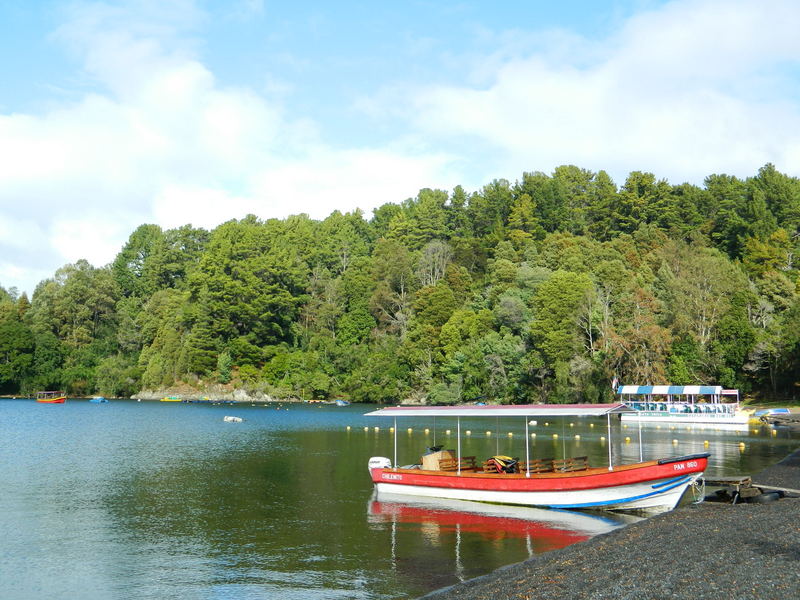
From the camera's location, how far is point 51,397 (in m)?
129

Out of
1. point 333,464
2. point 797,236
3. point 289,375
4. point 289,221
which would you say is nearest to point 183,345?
point 289,375

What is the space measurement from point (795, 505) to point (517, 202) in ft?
467

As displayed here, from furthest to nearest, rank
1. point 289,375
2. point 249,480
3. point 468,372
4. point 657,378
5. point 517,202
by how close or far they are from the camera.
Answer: point 517,202, point 289,375, point 468,372, point 657,378, point 249,480

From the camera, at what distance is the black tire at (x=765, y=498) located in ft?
87.2

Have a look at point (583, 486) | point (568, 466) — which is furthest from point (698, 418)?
point (583, 486)

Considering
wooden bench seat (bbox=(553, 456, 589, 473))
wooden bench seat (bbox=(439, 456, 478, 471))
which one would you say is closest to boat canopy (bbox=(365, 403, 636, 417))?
wooden bench seat (bbox=(553, 456, 589, 473))

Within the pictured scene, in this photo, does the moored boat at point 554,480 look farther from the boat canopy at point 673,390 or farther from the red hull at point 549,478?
the boat canopy at point 673,390

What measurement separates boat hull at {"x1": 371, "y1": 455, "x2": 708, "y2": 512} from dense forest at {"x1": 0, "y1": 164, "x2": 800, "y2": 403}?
64201 millimetres

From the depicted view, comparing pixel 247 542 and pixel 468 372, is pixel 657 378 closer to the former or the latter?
pixel 468 372

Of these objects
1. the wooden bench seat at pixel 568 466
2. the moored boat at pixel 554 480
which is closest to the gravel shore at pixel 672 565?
the moored boat at pixel 554 480

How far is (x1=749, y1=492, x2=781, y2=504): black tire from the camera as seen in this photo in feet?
87.2

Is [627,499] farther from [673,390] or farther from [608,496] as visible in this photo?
[673,390]

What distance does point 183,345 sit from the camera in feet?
460

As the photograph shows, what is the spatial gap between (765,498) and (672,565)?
39.9 feet
